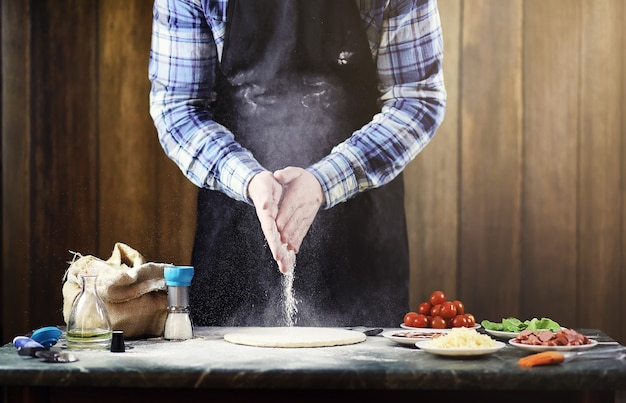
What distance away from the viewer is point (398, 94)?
304 cm

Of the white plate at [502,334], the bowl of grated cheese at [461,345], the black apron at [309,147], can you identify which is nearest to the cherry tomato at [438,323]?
the white plate at [502,334]

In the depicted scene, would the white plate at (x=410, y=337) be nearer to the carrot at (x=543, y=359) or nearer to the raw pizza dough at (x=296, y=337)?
the raw pizza dough at (x=296, y=337)

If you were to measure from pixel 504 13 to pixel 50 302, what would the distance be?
1.90 meters

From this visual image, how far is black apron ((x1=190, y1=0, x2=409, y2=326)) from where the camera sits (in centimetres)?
300

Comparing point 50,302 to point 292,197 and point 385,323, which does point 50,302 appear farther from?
point 385,323

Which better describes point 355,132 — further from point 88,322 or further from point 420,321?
point 88,322

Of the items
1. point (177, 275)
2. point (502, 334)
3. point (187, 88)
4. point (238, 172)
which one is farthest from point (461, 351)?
point (187, 88)

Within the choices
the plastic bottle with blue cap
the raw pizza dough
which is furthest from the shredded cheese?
the plastic bottle with blue cap

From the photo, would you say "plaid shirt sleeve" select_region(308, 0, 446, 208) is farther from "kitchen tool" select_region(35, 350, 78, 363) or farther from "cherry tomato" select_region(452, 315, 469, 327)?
"kitchen tool" select_region(35, 350, 78, 363)

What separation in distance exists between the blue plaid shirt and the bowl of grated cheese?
42.0 inches

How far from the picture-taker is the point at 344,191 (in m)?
3.00

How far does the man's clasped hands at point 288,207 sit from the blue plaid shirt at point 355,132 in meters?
0.04

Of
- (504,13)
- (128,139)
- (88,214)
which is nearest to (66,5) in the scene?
(128,139)

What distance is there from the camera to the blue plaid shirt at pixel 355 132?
300 centimetres
